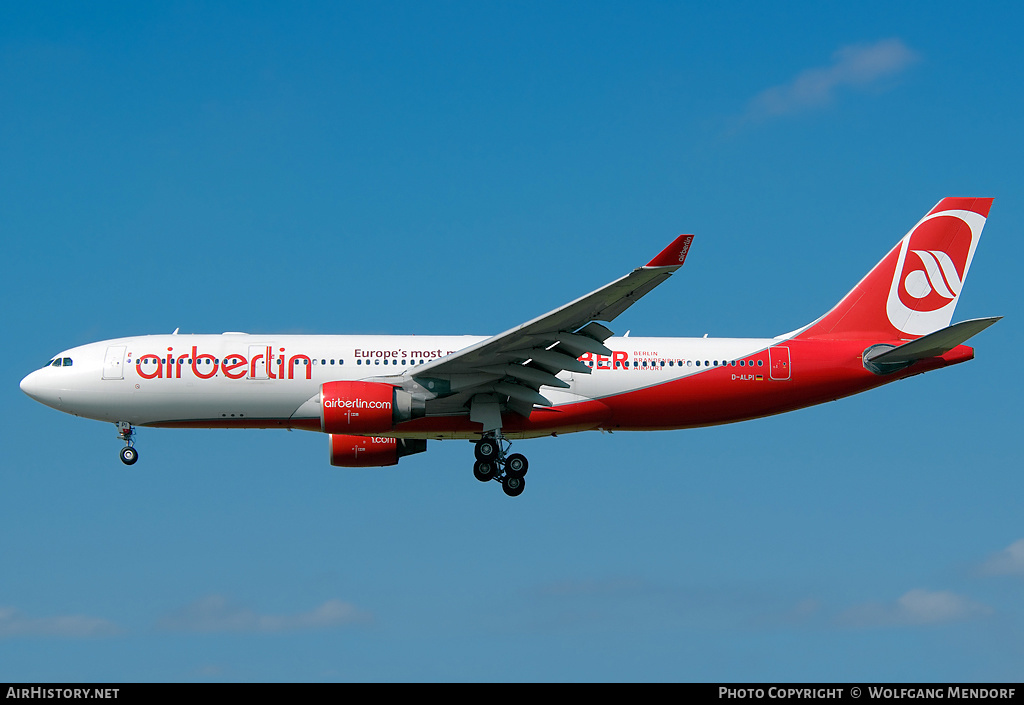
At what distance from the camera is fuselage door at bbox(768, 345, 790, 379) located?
30438 mm

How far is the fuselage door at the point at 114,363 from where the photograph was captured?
28.9m

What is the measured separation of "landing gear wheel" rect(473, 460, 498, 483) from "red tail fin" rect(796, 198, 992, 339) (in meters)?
9.53

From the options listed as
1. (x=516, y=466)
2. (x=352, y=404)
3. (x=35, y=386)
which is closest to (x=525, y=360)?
(x=516, y=466)

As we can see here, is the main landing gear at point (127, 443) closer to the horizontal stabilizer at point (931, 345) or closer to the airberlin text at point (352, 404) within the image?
the airberlin text at point (352, 404)

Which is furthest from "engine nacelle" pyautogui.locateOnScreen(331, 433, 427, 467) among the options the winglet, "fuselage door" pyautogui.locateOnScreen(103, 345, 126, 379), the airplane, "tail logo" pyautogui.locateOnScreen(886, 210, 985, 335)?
"tail logo" pyautogui.locateOnScreen(886, 210, 985, 335)

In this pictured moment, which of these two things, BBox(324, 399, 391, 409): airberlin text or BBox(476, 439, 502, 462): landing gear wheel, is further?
BBox(476, 439, 502, 462): landing gear wheel

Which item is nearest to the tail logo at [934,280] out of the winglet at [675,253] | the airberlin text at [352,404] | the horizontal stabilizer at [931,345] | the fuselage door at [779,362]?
the horizontal stabilizer at [931,345]

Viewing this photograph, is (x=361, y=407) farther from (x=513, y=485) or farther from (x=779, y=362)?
(x=779, y=362)

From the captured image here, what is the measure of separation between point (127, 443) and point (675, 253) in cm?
1585

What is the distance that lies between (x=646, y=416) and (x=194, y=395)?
38.7 ft

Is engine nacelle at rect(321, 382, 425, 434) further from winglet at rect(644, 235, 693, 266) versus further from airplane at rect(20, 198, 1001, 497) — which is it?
winglet at rect(644, 235, 693, 266)

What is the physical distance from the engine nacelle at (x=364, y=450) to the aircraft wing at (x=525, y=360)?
3287 millimetres
